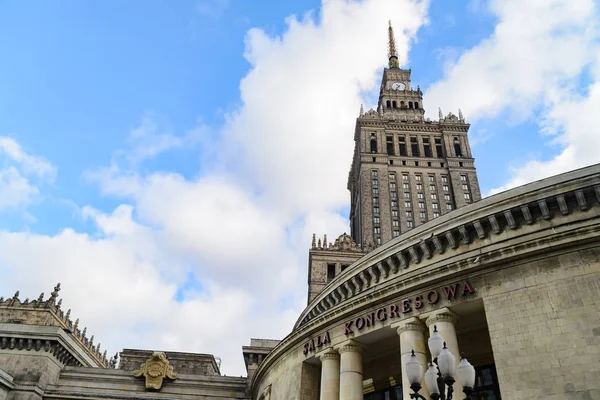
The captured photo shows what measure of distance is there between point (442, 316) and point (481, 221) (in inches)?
172

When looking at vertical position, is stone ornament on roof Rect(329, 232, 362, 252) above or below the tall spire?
below

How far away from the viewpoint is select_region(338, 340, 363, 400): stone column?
2038 cm

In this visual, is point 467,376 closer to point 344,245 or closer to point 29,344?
point 29,344

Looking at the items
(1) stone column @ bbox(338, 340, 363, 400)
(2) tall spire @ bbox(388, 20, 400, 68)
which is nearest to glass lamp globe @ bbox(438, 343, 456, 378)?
(1) stone column @ bbox(338, 340, 363, 400)

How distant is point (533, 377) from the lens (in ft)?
50.4

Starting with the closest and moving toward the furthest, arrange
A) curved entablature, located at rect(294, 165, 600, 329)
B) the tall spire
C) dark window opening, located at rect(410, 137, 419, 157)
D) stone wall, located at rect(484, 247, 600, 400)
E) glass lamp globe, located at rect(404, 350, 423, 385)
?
glass lamp globe, located at rect(404, 350, 423, 385), stone wall, located at rect(484, 247, 600, 400), curved entablature, located at rect(294, 165, 600, 329), dark window opening, located at rect(410, 137, 419, 157), the tall spire

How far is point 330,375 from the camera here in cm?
2219

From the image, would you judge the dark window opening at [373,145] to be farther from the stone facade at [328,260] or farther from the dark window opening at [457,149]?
the stone facade at [328,260]

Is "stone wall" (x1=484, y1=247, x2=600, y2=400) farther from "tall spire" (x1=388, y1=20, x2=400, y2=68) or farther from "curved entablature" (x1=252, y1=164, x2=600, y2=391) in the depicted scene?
"tall spire" (x1=388, y1=20, x2=400, y2=68)

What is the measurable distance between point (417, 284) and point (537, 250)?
4870 mm

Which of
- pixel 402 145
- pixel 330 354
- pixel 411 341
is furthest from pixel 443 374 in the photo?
pixel 402 145

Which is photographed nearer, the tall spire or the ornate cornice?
the ornate cornice

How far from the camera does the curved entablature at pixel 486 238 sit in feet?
56.5

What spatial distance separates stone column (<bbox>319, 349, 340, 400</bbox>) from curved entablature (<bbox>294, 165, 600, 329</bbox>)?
4052 mm
